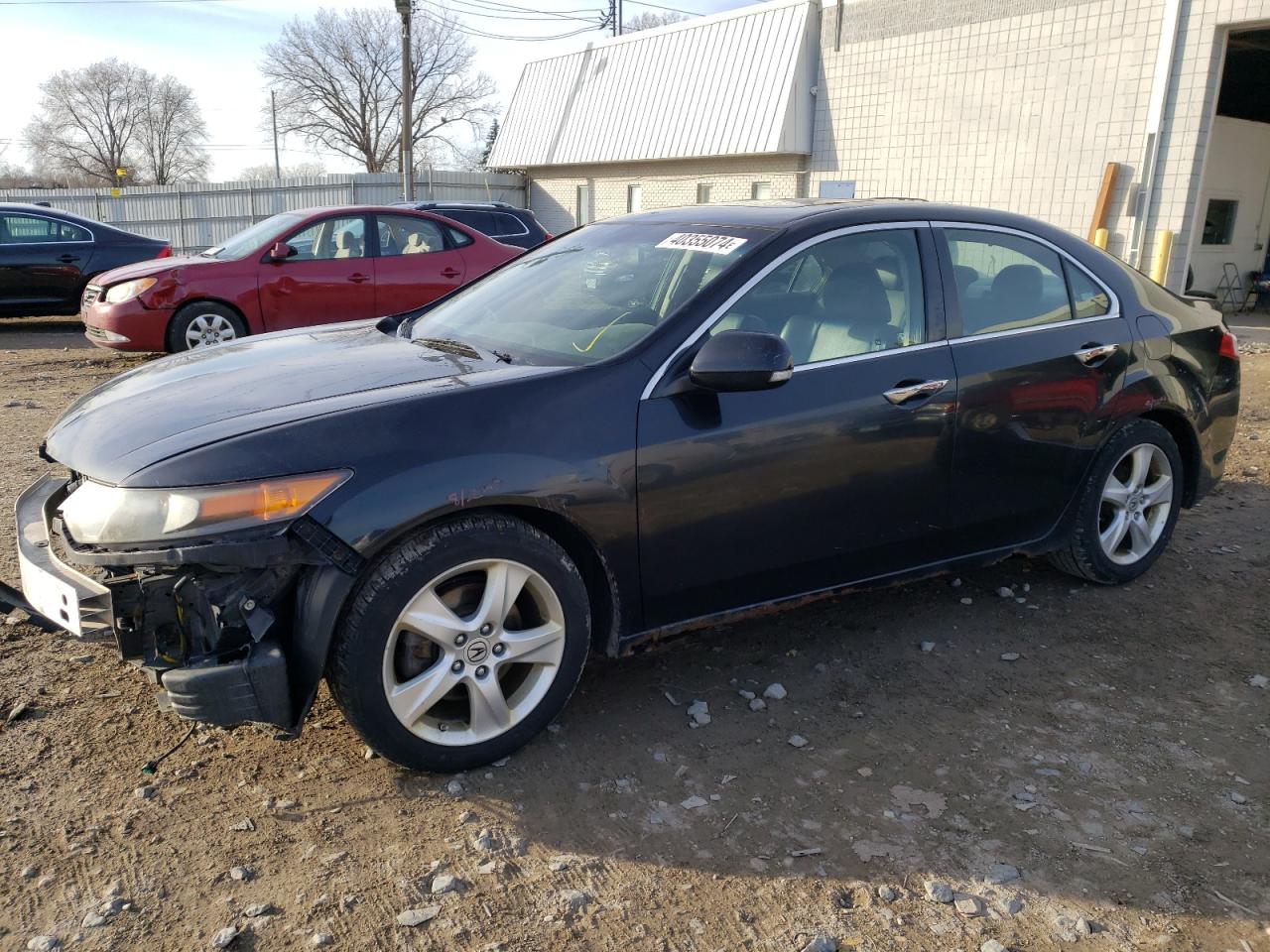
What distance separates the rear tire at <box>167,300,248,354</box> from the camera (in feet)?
30.5

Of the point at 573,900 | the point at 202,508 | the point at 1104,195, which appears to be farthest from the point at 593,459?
the point at 1104,195

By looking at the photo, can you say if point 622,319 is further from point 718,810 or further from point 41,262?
point 41,262

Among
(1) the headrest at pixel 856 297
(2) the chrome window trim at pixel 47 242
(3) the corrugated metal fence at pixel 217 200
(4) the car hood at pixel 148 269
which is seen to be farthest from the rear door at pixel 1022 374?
(3) the corrugated metal fence at pixel 217 200

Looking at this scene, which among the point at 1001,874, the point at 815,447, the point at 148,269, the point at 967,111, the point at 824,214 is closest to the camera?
the point at 1001,874

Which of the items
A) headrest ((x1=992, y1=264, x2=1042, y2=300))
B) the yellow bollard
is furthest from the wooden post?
headrest ((x1=992, y1=264, x2=1042, y2=300))

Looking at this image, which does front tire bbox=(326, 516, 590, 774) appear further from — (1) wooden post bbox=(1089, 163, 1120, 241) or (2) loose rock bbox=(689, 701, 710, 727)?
(1) wooden post bbox=(1089, 163, 1120, 241)

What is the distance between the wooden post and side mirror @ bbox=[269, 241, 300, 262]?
36.1 feet

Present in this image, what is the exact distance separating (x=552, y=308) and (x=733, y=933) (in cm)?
226

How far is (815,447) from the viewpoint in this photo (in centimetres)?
340

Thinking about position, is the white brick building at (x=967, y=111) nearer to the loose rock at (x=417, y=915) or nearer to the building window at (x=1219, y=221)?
the building window at (x=1219, y=221)

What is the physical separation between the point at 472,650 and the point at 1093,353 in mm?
2854

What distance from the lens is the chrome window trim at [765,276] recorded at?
3201mm

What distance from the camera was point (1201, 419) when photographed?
4.63 meters

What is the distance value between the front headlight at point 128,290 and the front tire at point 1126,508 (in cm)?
822
